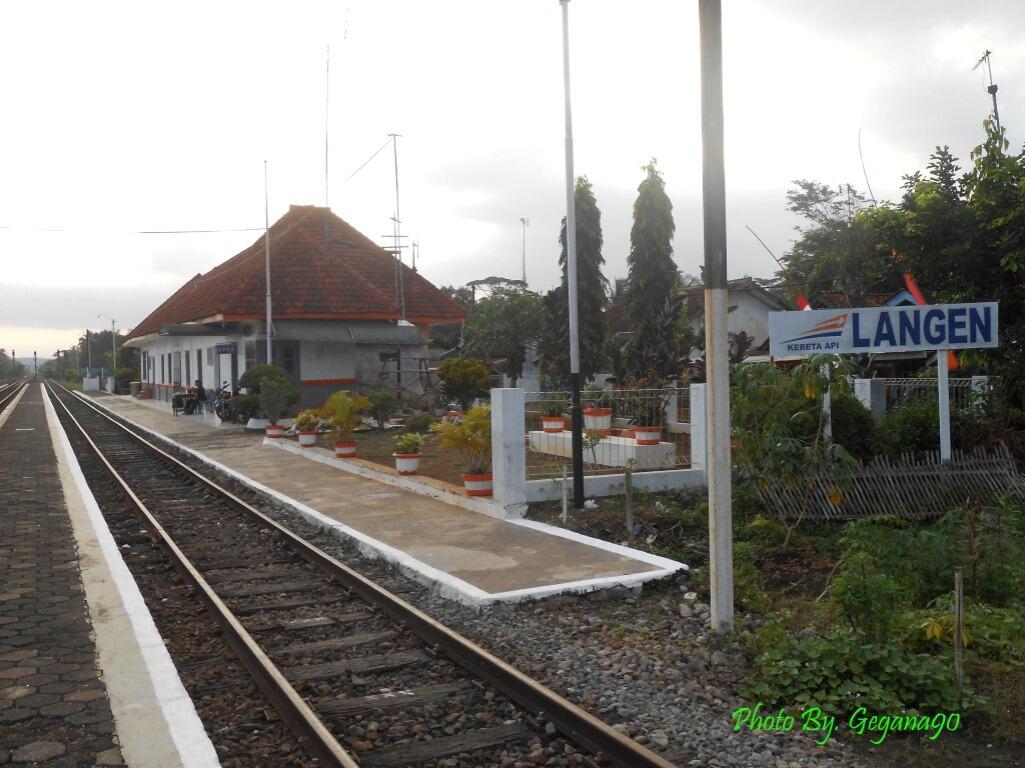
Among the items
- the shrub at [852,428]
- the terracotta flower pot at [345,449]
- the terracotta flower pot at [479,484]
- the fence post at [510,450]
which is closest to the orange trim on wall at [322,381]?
the terracotta flower pot at [345,449]

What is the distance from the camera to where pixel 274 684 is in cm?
523

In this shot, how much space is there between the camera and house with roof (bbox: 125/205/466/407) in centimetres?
2692

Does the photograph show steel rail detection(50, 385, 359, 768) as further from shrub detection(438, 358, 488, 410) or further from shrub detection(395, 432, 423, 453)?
shrub detection(438, 358, 488, 410)

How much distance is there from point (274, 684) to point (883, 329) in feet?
31.4

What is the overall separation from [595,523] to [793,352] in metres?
3.89

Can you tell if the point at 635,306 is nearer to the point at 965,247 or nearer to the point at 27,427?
the point at 965,247

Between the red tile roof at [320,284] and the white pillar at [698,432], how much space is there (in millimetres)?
17079

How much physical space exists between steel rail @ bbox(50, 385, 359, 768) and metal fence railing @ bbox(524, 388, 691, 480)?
4.68 metres

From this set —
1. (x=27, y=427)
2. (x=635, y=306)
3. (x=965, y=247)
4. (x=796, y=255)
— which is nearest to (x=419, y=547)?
(x=965, y=247)

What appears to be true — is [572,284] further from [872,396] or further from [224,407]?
[224,407]

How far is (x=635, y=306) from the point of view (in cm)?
2709

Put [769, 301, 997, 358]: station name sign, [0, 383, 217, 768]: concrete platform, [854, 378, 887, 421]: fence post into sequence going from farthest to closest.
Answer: [854, 378, 887, 421]: fence post → [769, 301, 997, 358]: station name sign → [0, 383, 217, 768]: concrete platform

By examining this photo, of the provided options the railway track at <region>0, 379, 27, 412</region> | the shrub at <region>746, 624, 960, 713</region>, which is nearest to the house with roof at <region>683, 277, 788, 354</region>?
the shrub at <region>746, 624, 960, 713</region>

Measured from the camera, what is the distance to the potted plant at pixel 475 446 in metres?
11.4
